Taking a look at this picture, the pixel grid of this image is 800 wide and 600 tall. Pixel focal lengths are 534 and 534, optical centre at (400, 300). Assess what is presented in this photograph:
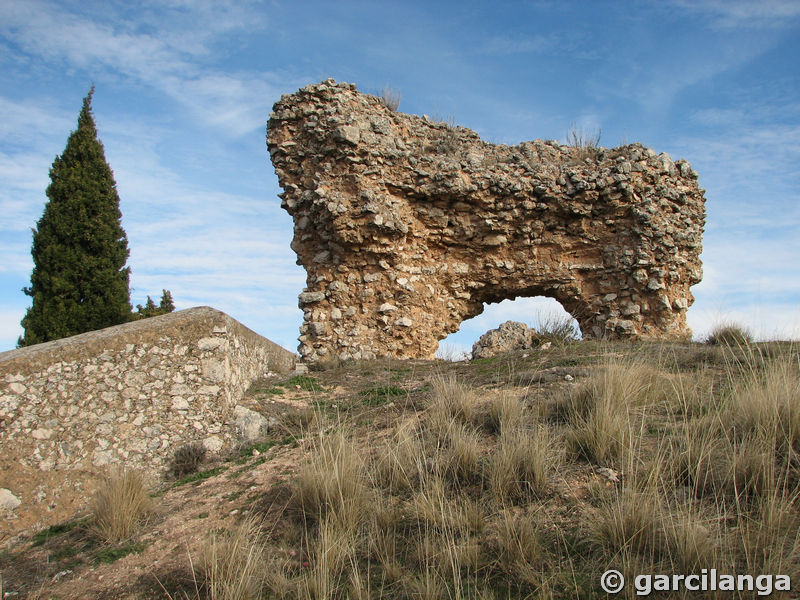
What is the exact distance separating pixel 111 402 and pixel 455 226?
21.2 feet

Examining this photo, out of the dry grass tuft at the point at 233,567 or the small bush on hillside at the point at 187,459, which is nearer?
the dry grass tuft at the point at 233,567

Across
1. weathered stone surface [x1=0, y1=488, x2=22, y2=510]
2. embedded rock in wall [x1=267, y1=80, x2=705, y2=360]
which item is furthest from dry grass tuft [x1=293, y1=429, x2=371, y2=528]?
embedded rock in wall [x1=267, y1=80, x2=705, y2=360]

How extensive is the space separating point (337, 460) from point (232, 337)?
2529mm

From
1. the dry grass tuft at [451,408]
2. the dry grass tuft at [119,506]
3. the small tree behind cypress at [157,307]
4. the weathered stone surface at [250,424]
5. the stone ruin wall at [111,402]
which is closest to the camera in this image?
the dry grass tuft at [119,506]

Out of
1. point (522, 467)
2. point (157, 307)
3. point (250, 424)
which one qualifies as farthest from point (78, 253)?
point (522, 467)

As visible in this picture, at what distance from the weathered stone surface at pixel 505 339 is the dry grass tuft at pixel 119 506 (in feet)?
23.1

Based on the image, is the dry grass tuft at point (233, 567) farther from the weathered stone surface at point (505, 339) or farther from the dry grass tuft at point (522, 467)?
the weathered stone surface at point (505, 339)

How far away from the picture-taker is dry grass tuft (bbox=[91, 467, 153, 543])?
12.6 feet

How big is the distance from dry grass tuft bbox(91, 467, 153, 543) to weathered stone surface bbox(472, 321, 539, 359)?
704 centimetres

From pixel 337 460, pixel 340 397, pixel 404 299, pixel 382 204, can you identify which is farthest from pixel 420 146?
pixel 337 460

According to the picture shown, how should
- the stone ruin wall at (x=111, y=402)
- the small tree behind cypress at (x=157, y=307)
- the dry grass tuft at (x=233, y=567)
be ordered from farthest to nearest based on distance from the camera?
1. the small tree behind cypress at (x=157, y=307)
2. the stone ruin wall at (x=111, y=402)
3. the dry grass tuft at (x=233, y=567)

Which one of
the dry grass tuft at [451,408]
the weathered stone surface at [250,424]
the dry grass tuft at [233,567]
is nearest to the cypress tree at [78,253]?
the weathered stone surface at [250,424]

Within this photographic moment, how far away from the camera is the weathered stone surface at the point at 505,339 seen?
1031cm

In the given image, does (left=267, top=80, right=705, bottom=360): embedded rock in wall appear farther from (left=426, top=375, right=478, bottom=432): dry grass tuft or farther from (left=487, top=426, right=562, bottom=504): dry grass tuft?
(left=487, top=426, right=562, bottom=504): dry grass tuft
